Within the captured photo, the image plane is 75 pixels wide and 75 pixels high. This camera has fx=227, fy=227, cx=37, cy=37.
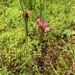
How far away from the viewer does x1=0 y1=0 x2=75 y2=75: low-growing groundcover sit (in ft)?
6.07

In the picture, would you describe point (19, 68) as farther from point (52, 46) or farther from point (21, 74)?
point (52, 46)

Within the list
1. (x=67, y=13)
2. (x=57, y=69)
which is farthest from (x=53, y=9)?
(x=57, y=69)

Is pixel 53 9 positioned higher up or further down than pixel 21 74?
higher up

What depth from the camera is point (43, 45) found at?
199 cm

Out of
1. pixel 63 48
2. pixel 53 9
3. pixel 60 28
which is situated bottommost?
pixel 63 48

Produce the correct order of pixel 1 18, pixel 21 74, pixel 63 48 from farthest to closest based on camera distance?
pixel 1 18
pixel 63 48
pixel 21 74

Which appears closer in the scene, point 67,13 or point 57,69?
point 57,69

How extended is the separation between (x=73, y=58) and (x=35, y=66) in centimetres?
33

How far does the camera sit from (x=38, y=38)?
202 cm

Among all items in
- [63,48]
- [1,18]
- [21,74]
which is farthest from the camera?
[1,18]

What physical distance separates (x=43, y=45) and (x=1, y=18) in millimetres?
505

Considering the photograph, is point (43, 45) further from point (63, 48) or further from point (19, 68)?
point (19, 68)

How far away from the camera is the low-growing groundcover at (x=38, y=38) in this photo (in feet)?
6.07

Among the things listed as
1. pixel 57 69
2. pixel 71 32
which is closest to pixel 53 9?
pixel 71 32
